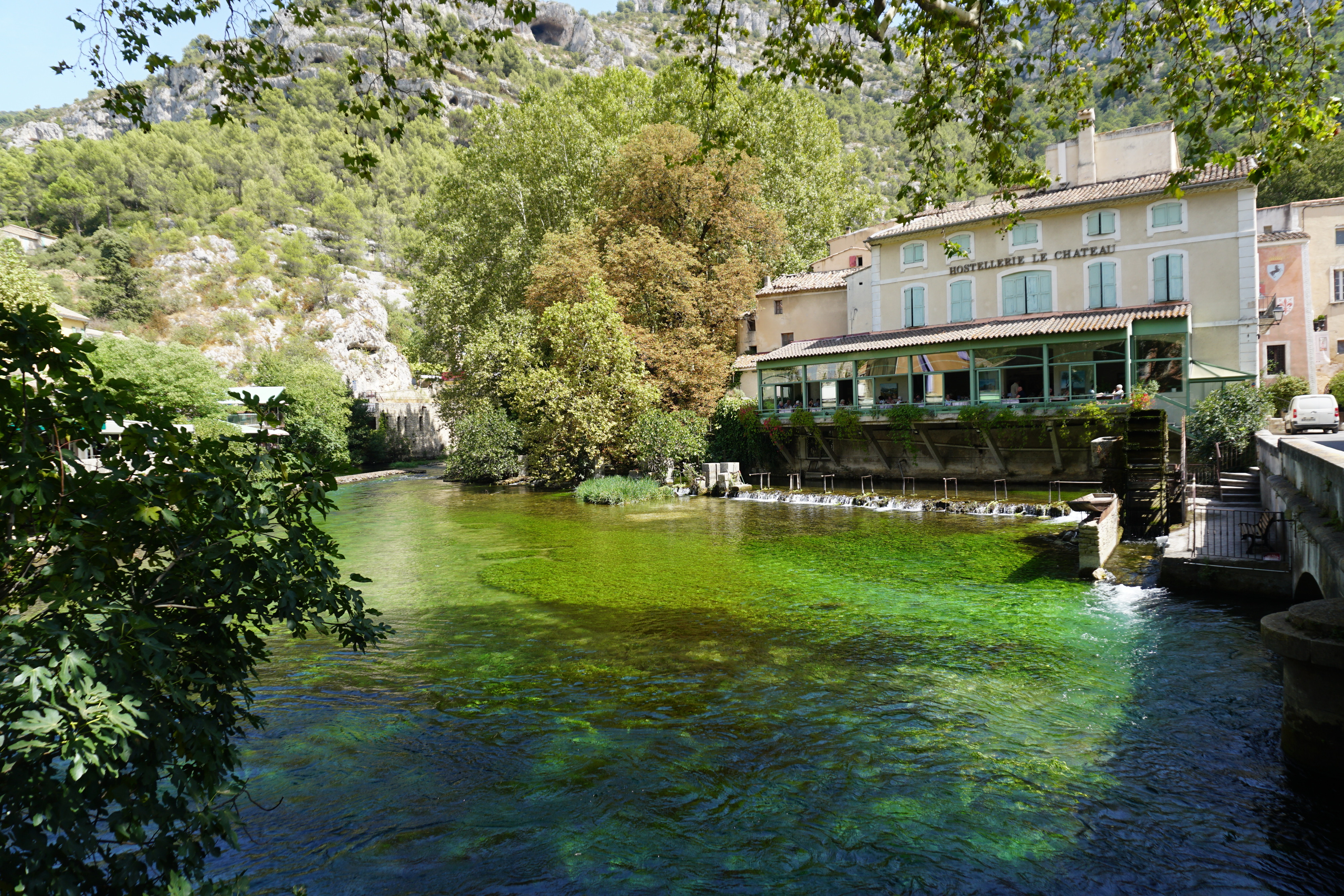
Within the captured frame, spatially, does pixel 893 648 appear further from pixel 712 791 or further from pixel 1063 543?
pixel 1063 543

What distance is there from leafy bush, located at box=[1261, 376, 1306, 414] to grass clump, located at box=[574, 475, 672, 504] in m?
23.7

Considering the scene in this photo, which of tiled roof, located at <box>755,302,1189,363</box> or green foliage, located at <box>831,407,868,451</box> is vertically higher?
tiled roof, located at <box>755,302,1189,363</box>

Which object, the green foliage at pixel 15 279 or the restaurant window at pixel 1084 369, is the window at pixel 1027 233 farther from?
the green foliage at pixel 15 279

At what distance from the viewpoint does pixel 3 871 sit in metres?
2.39

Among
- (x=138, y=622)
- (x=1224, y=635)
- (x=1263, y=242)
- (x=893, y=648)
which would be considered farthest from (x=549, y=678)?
(x=1263, y=242)

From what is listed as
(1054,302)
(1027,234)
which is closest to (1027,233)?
(1027,234)

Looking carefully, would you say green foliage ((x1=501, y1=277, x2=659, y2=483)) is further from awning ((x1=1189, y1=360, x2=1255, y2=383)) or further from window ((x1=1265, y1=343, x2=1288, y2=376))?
window ((x1=1265, y1=343, x2=1288, y2=376))

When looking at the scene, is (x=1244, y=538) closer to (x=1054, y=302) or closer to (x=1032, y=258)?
(x=1054, y=302)

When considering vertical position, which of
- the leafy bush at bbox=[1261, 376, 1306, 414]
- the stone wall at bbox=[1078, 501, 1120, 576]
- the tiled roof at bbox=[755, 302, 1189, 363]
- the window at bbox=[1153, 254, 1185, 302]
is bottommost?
the stone wall at bbox=[1078, 501, 1120, 576]

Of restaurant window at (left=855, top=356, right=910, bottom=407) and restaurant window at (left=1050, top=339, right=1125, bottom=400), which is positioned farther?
restaurant window at (left=855, top=356, right=910, bottom=407)

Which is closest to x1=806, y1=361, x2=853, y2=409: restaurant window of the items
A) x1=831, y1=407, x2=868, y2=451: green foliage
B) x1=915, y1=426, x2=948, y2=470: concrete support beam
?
x1=831, y1=407, x2=868, y2=451: green foliage

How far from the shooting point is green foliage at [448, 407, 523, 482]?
3409cm

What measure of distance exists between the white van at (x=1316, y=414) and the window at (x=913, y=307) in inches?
510

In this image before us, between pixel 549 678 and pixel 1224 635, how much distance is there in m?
8.63
